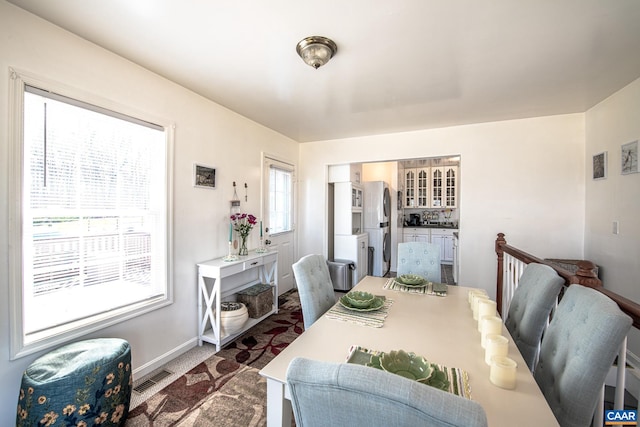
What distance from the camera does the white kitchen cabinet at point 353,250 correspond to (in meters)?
4.45

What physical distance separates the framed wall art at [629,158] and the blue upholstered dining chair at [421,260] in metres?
1.74

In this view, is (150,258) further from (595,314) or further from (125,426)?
(595,314)

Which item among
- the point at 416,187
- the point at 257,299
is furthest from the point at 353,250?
the point at 416,187

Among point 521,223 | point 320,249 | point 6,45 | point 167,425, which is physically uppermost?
point 6,45

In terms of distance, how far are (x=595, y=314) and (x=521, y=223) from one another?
9.27ft

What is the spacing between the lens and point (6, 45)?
1486mm

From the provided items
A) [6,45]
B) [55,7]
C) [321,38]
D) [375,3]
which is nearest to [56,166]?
[6,45]

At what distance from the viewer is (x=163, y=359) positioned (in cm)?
231

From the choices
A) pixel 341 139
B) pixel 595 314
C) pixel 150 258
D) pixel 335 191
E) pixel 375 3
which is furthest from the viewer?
pixel 335 191

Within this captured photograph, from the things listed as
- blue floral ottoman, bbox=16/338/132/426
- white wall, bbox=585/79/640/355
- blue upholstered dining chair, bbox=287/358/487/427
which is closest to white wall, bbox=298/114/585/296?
white wall, bbox=585/79/640/355

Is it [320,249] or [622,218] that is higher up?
[622,218]

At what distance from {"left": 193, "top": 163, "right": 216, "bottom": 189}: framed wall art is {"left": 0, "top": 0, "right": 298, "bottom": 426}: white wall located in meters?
0.06

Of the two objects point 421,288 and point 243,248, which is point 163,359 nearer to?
point 243,248

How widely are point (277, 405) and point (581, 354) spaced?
108 centimetres
